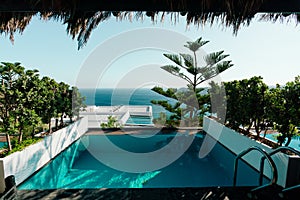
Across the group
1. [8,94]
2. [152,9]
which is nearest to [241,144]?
[152,9]

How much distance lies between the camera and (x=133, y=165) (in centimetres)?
468

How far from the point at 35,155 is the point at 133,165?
2013mm

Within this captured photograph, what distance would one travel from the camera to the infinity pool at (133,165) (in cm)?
386

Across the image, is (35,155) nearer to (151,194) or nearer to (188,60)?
(151,194)

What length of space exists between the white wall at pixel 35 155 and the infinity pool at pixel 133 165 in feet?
0.44

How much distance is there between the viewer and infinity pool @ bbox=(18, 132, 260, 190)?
3.86 meters

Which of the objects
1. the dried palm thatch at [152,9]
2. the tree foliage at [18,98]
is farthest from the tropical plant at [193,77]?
the dried palm thatch at [152,9]

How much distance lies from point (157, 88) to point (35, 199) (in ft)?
19.9

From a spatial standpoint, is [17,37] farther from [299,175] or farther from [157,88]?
[157,88]

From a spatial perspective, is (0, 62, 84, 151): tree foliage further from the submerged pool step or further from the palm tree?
the submerged pool step

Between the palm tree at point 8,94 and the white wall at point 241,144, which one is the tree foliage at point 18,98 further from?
the white wall at point 241,144

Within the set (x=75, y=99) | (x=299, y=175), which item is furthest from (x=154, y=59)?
Result: (x=299, y=175)

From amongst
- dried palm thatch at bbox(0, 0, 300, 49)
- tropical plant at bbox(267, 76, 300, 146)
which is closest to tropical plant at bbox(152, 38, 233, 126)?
tropical plant at bbox(267, 76, 300, 146)

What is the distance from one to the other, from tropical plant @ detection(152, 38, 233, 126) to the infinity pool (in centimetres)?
136
